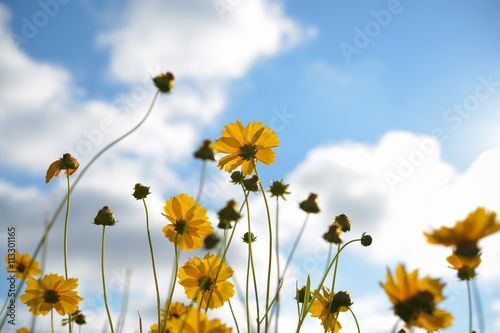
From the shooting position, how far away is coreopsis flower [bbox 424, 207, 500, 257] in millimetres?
693

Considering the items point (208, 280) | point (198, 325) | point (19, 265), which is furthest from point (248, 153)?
point (19, 265)

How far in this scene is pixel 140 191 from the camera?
172cm

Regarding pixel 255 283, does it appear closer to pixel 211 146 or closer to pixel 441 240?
pixel 211 146

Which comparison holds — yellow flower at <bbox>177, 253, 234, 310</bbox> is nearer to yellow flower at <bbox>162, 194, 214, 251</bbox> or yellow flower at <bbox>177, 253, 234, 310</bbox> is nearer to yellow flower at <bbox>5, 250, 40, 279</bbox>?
yellow flower at <bbox>162, 194, 214, 251</bbox>

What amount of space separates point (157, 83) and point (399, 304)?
102cm

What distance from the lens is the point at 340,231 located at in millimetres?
1701

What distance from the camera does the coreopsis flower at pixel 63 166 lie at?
159cm

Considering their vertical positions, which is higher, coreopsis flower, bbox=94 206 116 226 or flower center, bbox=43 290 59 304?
coreopsis flower, bbox=94 206 116 226

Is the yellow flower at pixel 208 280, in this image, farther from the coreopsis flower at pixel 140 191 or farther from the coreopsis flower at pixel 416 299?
the coreopsis flower at pixel 416 299

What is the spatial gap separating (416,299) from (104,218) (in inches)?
52.2

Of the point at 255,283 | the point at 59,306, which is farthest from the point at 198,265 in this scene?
the point at 59,306

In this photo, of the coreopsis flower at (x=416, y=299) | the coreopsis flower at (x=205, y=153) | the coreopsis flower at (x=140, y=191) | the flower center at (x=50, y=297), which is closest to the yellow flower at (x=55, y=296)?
the flower center at (x=50, y=297)

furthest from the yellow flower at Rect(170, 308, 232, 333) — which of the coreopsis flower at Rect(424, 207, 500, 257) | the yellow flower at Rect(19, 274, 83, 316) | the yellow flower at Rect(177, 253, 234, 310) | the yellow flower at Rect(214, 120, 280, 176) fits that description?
the yellow flower at Rect(19, 274, 83, 316)

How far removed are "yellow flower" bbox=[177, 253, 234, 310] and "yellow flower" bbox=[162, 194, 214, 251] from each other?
7 cm
